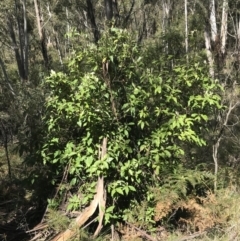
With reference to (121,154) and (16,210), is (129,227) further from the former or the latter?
(16,210)

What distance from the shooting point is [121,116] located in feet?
17.3

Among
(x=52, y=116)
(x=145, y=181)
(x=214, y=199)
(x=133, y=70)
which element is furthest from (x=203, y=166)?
(x=52, y=116)

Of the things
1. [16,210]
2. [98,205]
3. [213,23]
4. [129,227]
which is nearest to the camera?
[98,205]

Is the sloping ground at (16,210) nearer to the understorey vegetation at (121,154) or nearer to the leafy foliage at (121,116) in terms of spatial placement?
the understorey vegetation at (121,154)

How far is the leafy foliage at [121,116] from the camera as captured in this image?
4969 millimetres

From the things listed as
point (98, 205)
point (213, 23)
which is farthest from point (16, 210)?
point (213, 23)

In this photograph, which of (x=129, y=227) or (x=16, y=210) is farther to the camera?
(x=16, y=210)

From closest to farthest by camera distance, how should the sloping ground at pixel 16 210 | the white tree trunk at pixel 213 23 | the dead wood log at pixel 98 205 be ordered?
the dead wood log at pixel 98 205, the sloping ground at pixel 16 210, the white tree trunk at pixel 213 23

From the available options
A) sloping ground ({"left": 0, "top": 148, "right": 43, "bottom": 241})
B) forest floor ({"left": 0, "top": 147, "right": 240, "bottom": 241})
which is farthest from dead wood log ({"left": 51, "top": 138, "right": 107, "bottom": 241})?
sloping ground ({"left": 0, "top": 148, "right": 43, "bottom": 241})

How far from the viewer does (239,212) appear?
5.33 m

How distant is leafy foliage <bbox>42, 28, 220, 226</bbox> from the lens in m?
4.97

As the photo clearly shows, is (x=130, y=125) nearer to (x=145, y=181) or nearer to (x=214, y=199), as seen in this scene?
(x=145, y=181)

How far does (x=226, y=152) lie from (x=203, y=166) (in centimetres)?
162

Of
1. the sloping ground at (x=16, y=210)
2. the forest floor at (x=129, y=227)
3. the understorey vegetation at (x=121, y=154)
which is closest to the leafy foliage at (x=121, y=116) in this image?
the understorey vegetation at (x=121, y=154)
